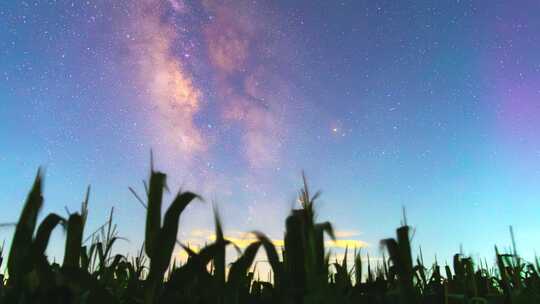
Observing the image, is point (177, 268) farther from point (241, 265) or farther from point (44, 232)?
point (44, 232)

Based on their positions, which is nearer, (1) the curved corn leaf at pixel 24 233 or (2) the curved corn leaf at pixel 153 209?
(2) the curved corn leaf at pixel 153 209

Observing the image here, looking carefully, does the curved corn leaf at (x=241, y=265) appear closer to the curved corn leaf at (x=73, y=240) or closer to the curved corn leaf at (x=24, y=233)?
the curved corn leaf at (x=73, y=240)

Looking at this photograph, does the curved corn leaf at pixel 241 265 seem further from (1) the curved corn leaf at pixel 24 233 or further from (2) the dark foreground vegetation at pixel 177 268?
(1) the curved corn leaf at pixel 24 233

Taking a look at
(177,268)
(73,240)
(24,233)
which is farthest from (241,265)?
(24,233)

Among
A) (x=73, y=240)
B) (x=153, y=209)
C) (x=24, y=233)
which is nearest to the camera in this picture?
(x=153, y=209)

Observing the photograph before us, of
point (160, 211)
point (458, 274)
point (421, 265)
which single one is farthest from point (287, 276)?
point (458, 274)

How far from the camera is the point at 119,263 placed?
15.7 ft

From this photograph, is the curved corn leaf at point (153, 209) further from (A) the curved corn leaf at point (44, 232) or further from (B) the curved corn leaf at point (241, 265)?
(A) the curved corn leaf at point (44, 232)

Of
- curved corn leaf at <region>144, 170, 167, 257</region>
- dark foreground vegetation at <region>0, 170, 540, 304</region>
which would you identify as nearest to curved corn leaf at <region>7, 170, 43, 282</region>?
dark foreground vegetation at <region>0, 170, 540, 304</region>

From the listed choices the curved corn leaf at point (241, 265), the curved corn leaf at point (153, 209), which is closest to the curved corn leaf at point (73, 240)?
the curved corn leaf at point (153, 209)

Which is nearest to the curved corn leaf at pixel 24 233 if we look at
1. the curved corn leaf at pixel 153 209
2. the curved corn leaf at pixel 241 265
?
the curved corn leaf at pixel 153 209

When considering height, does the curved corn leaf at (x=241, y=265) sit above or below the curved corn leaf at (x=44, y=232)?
below

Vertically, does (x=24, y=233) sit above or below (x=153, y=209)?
below

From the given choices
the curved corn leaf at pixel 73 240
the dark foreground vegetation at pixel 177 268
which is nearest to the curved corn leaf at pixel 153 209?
the dark foreground vegetation at pixel 177 268
